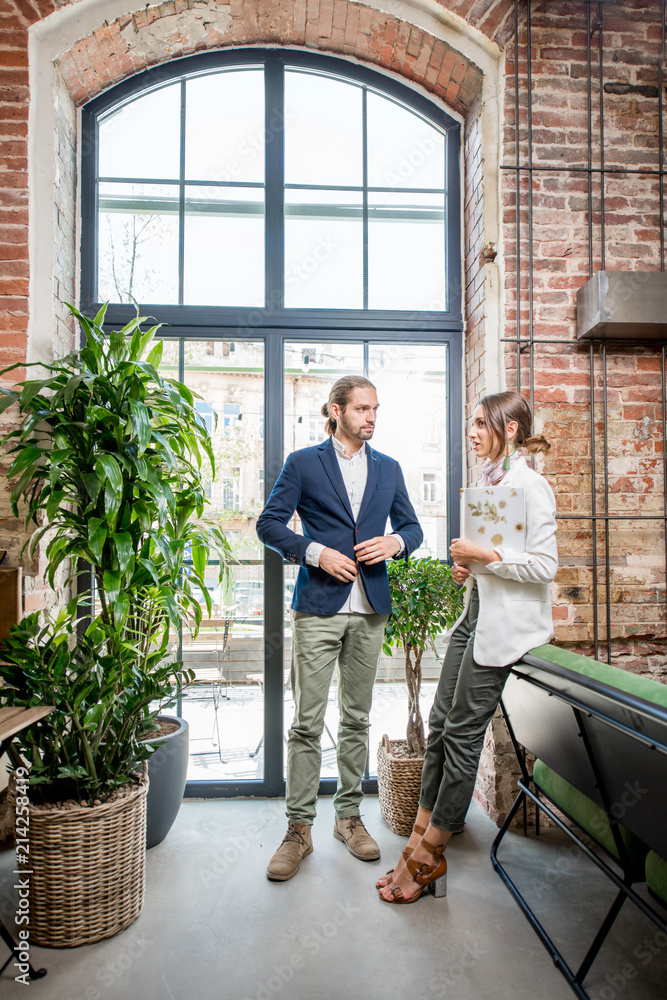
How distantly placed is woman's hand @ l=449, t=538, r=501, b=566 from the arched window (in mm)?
971

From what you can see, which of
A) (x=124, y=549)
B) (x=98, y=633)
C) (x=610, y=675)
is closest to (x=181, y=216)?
(x=124, y=549)

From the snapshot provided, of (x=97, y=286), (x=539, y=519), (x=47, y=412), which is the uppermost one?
(x=97, y=286)

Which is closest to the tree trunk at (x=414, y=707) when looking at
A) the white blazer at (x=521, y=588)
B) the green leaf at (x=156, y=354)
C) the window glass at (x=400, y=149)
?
the white blazer at (x=521, y=588)

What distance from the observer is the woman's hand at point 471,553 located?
185 cm

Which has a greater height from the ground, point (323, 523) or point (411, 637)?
point (323, 523)

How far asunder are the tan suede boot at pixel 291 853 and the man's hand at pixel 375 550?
1007 millimetres

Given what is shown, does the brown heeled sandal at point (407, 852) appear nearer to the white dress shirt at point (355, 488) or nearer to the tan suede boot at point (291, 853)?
the tan suede boot at point (291, 853)

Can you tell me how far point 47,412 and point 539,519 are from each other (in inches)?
63.2

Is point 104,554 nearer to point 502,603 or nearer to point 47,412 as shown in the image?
point 47,412

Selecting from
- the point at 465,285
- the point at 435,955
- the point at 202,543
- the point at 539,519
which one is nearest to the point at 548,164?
the point at 465,285

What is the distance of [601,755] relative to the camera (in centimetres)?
146

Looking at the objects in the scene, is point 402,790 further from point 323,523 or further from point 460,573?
point 323,523

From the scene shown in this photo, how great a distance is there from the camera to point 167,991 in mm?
1615

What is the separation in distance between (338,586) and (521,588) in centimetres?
70
